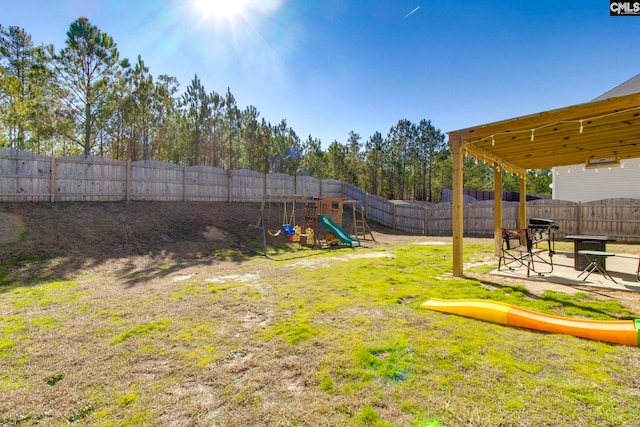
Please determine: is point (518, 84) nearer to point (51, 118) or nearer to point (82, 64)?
point (82, 64)

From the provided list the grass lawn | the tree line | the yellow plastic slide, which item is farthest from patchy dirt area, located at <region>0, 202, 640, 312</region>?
the tree line

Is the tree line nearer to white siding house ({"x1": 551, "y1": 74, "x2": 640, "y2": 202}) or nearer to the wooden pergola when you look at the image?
the wooden pergola

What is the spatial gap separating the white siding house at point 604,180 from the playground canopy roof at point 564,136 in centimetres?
546

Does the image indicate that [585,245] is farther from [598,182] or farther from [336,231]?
[598,182]

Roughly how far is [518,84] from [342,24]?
6744 millimetres

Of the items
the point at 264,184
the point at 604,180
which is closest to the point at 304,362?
the point at 264,184

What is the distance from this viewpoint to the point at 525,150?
282 inches

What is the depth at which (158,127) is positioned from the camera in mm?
19141

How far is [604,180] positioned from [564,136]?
1122 centimetres

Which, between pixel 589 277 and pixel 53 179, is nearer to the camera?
pixel 589 277

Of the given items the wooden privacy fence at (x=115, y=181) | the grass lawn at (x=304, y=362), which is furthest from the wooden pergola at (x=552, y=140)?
the wooden privacy fence at (x=115, y=181)

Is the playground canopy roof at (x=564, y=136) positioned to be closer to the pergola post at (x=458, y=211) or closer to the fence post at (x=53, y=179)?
the pergola post at (x=458, y=211)

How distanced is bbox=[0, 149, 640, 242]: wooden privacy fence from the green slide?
617cm

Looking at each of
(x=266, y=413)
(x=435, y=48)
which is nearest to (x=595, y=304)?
(x=266, y=413)
